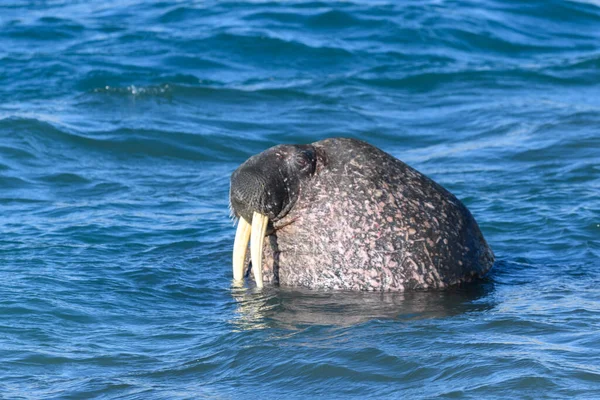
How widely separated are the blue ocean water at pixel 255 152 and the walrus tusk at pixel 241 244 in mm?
221

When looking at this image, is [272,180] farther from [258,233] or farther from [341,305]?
[341,305]

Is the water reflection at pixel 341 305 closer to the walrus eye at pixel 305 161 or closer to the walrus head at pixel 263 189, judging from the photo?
the walrus head at pixel 263 189

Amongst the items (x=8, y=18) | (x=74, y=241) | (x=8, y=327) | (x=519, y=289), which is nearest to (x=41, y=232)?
(x=74, y=241)

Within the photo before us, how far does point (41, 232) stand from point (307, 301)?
343 cm

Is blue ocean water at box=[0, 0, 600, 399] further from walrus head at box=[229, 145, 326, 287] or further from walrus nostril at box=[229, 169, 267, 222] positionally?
walrus nostril at box=[229, 169, 267, 222]

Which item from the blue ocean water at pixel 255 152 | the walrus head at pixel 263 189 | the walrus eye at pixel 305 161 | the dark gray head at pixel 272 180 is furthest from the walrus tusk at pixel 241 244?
the walrus eye at pixel 305 161

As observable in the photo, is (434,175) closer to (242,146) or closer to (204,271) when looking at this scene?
(242,146)

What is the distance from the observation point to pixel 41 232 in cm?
1020

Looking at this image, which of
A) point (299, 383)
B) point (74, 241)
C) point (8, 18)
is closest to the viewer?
point (299, 383)

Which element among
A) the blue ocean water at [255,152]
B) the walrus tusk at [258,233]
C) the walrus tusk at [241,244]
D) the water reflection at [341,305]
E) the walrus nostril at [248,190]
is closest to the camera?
the blue ocean water at [255,152]

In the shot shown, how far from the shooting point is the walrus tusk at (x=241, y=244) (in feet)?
26.8

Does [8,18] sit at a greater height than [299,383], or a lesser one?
greater

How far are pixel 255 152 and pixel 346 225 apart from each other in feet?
21.3

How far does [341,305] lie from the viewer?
781 cm
